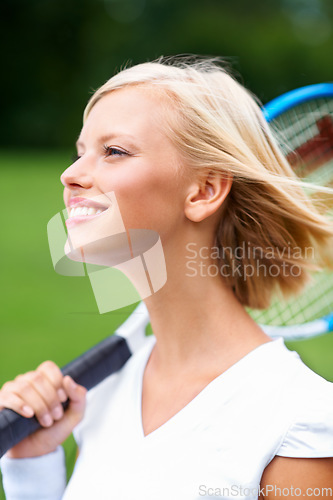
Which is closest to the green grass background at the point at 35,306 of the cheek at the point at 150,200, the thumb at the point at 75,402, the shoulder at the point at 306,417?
the thumb at the point at 75,402

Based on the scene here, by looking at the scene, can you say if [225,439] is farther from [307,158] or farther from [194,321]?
[307,158]

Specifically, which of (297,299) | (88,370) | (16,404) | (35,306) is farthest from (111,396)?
(35,306)

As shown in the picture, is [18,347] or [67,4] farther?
[67,4]

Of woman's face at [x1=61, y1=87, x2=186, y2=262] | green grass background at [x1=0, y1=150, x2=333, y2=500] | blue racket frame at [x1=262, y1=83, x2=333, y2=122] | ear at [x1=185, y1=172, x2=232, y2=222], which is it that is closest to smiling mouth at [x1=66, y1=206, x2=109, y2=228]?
woman's face at [x1=61, y1=87, x2=186, y2=262]

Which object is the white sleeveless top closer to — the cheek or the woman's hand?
the woman's hand

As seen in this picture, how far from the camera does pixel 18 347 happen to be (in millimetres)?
2584

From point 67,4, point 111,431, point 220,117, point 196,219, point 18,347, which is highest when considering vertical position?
point 67,4

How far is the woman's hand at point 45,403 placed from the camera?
875mm

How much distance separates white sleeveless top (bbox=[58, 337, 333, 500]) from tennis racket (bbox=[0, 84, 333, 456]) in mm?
140

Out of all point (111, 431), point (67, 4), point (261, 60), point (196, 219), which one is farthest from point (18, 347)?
point (67, 4)

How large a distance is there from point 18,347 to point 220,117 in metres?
2.00

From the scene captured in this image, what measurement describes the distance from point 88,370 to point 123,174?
0.37 m

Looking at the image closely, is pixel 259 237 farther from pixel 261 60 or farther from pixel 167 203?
pixel 261 60

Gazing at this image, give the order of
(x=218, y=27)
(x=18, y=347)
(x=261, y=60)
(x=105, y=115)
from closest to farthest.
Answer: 1. (x=105, y=115)
2. (x=18, y=347)
3. (x=261, y=60)
4. (x=218, y=27)
